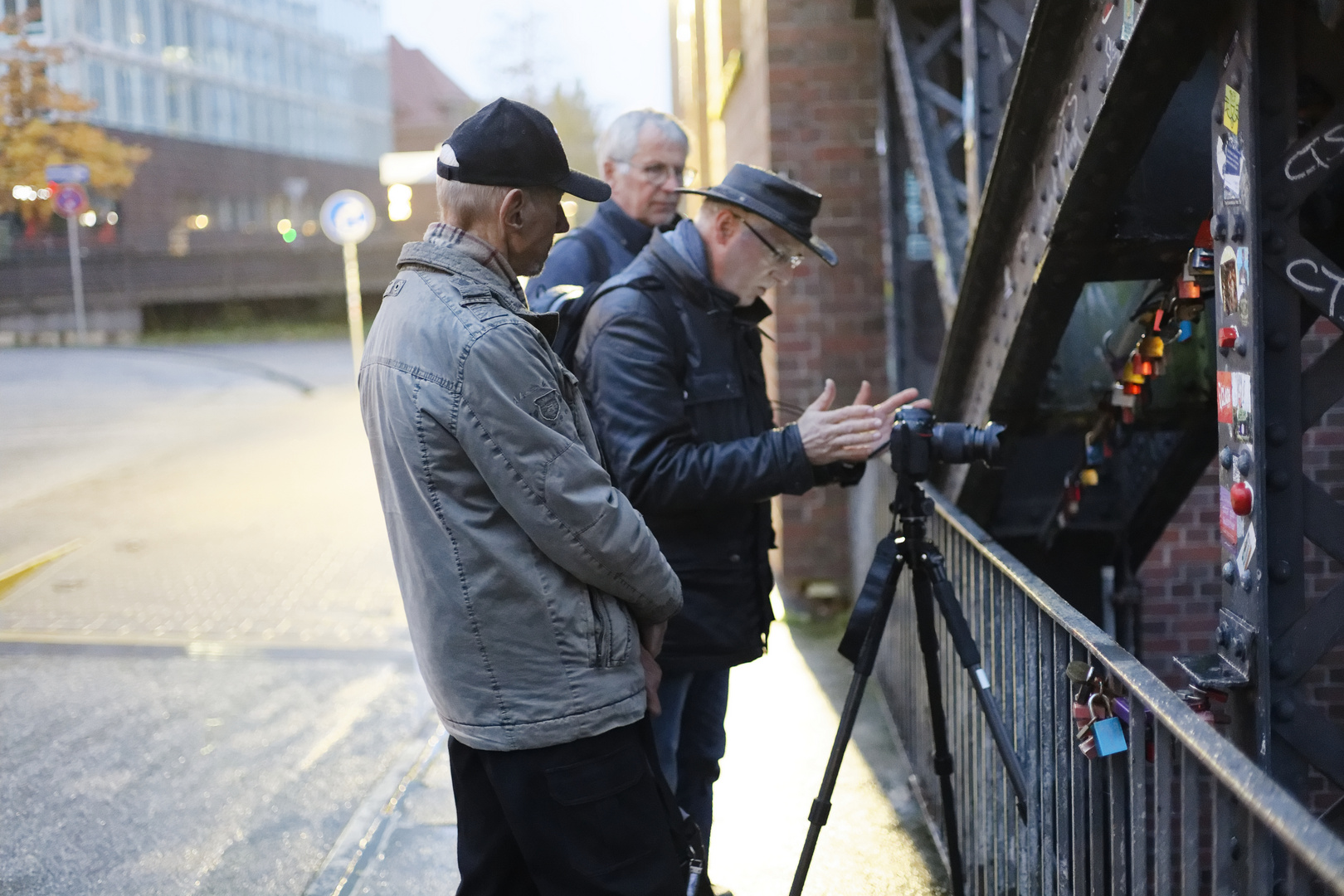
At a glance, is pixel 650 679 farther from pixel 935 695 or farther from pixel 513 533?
pixel 935 695

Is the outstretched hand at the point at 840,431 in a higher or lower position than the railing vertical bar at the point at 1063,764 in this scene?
higher

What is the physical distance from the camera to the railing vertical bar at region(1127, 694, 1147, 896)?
2.09m

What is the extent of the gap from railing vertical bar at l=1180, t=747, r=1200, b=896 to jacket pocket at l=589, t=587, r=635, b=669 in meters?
0.90

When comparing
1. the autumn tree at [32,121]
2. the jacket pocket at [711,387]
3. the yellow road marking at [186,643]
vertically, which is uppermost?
the autumn tree at [32,121]

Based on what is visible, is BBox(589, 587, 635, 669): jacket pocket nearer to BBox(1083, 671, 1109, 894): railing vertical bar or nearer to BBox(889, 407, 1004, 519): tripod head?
BBox(1083, 671, 1109, 894): railing vertical bar

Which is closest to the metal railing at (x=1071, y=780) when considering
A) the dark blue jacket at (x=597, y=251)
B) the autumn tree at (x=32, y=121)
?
the dark blue jacket at (x=597, y=251)

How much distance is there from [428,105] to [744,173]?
66873 mm

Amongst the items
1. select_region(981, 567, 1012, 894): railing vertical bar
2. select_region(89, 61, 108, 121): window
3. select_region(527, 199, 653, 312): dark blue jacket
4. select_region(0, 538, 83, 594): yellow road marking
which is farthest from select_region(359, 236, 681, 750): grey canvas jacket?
select_region(89, 61, 108, 121): window

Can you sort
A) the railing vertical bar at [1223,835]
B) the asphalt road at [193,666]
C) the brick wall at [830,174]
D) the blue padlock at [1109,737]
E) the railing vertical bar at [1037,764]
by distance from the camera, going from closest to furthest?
the railing vertical bar at [1223,835] < the blue padlock at [1109,737] < the railing vertical bar at [1037,764] < the asphalt road at [193,666] < the brick wall at [830,174]

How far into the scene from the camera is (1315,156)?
2.32 meters

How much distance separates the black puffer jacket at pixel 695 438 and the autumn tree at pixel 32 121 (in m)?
19.1

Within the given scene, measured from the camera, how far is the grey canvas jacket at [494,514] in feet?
6.98

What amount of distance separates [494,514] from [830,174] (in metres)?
4.56

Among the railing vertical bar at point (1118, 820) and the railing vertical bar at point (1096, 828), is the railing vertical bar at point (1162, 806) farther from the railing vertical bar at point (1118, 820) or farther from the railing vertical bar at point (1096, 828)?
the railing vertical bar at point (1096, 828)
